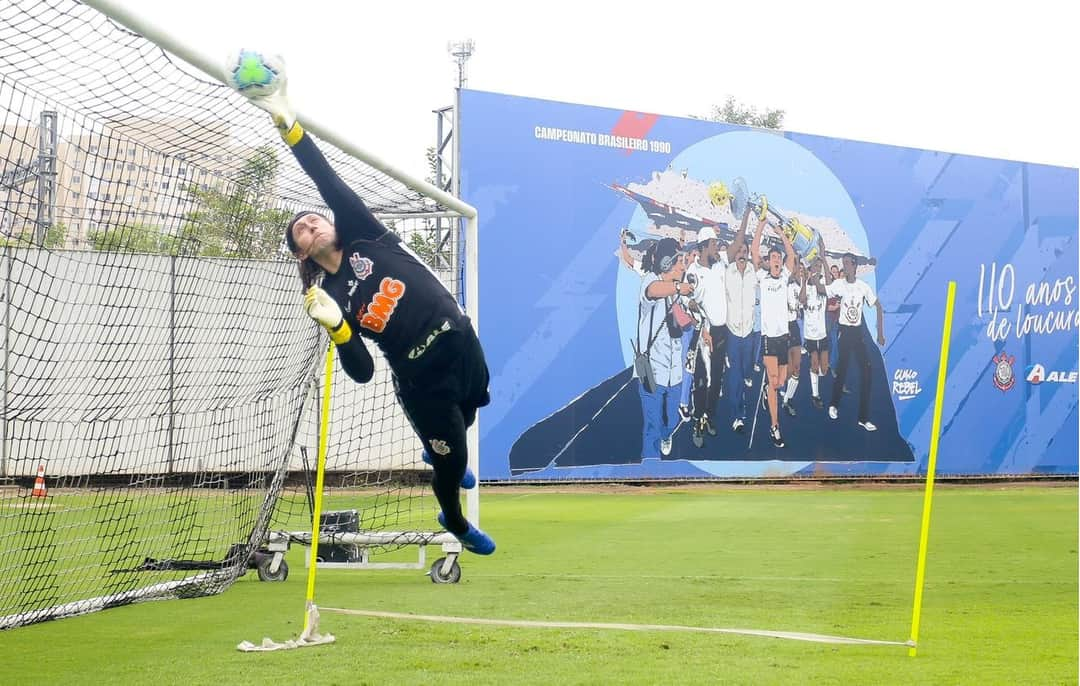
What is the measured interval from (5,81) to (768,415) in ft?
61.3

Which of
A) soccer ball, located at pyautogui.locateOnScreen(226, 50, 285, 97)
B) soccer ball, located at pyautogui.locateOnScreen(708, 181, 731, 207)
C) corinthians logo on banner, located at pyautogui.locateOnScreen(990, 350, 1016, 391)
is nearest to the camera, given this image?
soccer ball, located at pyautogui.locateOnScreen(226, 50, 285, 97)

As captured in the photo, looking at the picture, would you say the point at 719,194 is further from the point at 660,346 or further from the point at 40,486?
the point at 40,486

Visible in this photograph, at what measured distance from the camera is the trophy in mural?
74.2 ft

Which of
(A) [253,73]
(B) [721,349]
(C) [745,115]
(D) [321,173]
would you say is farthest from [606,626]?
(C) [745,115]

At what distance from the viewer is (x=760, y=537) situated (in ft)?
39.7

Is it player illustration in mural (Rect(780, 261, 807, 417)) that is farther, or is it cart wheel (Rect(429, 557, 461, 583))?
player illustration in mural (Rect(780, 261, 807, 417))

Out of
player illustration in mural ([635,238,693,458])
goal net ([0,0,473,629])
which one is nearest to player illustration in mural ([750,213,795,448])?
player illustration in mural ([635,238,693,458])

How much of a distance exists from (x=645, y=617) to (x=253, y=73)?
13.3 feet

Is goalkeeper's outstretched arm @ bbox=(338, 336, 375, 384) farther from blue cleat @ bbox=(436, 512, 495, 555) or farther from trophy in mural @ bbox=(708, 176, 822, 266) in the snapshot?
trophy in mural @ bbox=(708, 176, 822, 266)

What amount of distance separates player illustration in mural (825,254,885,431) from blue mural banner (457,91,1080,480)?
0.13ft

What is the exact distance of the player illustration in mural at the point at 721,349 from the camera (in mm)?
21312

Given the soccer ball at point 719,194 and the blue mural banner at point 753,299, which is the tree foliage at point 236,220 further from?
the soccer ball at point 719,194

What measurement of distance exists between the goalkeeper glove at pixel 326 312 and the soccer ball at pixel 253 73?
0.89m

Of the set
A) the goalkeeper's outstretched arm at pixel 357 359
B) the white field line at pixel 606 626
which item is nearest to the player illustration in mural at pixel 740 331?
the white field line at pixel 606 626
